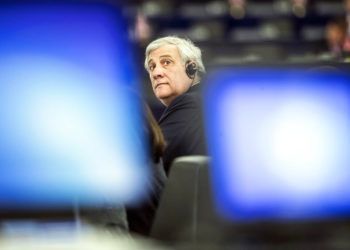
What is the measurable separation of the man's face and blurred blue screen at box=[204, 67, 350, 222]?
936 mm

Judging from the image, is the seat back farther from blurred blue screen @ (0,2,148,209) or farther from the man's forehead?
the man's forehead

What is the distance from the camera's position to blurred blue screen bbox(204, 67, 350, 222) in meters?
1.19

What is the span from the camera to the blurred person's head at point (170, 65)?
2.15 meters

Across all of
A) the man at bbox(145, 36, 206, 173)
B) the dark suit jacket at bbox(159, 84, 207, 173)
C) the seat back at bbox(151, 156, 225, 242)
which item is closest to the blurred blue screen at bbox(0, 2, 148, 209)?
the seat back at bbox(151, 156, 225, 242)

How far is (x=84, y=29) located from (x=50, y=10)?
56mm

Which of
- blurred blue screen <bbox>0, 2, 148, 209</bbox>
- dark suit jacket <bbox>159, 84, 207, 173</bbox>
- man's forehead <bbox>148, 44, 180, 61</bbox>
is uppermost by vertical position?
blurred blue screen <bbox>0, 2, 148, 209</bbox>

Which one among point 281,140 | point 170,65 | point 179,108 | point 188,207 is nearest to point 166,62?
point 170,65

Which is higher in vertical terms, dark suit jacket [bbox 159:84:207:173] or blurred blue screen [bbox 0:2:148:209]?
blurred blue screen [bbox 0:2:148:209]

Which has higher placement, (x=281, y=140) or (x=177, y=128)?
(x=281, y=140)

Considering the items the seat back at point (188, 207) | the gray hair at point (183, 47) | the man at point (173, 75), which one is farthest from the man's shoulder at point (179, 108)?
the seat back at point (188, 207)

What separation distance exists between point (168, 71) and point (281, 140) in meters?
1.01

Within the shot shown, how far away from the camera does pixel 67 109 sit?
1.10 metres

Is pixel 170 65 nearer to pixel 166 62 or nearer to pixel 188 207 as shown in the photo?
pixel 166 62

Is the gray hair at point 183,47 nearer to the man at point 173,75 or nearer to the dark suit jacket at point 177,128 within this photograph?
the man at point 173,75
